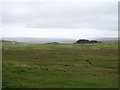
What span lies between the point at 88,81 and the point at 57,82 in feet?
15.3

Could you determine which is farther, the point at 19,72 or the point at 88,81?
the point at 19,72

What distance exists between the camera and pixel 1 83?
2745cm

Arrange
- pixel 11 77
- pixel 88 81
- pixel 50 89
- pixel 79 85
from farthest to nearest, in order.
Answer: pixel 11 77, pixel 88 81, pixel 79 85, pixel 50 89

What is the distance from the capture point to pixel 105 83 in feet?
90.3

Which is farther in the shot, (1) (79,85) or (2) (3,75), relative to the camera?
(2) (3,75)

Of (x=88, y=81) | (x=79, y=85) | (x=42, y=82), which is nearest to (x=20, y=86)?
(x=42, y=82)

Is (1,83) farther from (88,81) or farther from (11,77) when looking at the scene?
(88,81)

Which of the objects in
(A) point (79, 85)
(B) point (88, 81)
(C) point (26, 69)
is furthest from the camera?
(C) point (26, 69)

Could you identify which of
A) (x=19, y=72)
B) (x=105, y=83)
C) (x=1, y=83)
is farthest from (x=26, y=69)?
(x=105, y=83)

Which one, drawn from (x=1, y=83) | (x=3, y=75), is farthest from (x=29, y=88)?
(x=3, y=75)

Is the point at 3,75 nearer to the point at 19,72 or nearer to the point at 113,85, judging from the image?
the point at 19,72

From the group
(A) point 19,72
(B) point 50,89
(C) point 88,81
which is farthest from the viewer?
(A) point 19,72

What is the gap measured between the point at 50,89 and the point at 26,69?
14549 millimetres

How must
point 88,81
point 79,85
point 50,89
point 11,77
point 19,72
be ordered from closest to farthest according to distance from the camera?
point 50,89 → point 79,85 → point 88,81 → point 11,77 → point 19,72
